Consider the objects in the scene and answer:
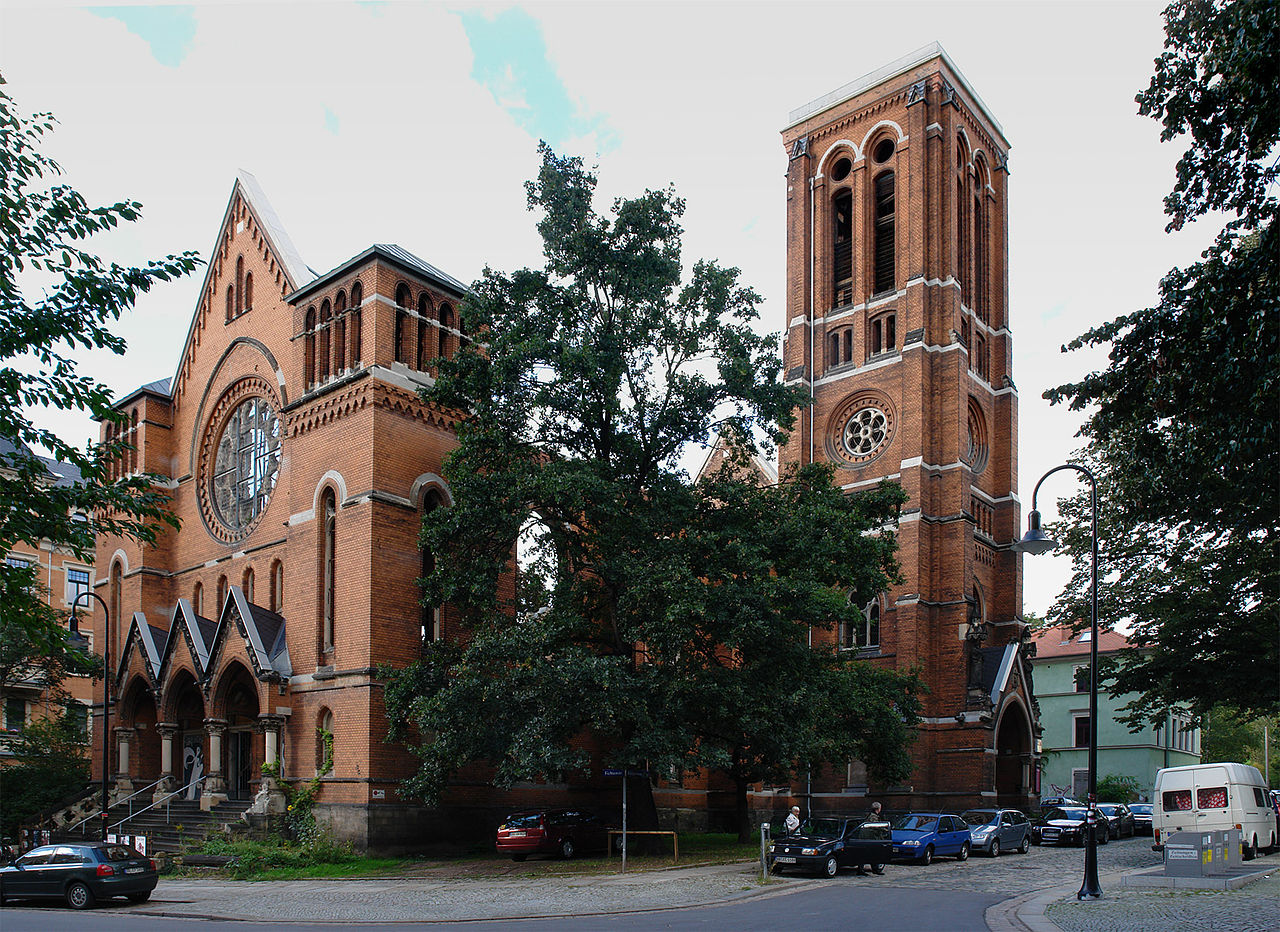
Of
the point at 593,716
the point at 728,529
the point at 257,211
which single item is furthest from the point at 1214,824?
the point at 257,211

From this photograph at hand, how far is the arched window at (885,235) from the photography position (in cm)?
4562

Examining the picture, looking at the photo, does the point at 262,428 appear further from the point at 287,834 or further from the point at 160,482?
the point at 287,834

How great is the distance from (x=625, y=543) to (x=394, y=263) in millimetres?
10509

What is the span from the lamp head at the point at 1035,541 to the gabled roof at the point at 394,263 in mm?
16472

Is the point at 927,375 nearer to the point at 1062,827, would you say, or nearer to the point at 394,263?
the point at 1062,827

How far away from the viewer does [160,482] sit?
3606 cm

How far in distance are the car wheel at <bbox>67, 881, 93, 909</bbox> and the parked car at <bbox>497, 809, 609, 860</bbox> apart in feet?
29.9

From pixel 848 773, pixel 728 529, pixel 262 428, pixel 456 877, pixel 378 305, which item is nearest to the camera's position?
pixel 456 877

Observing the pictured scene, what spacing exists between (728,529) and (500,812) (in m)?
10.8

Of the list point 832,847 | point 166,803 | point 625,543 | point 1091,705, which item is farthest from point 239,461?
point 1091,705

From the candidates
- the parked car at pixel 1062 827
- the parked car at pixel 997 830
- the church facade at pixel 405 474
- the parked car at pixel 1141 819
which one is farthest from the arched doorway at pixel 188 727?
the parked car at pixel 1141 819

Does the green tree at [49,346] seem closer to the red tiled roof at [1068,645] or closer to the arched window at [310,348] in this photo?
the arched window at [310,348]

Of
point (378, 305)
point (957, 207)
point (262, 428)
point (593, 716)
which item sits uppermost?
point (957, 207)

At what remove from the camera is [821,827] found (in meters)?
23.0
